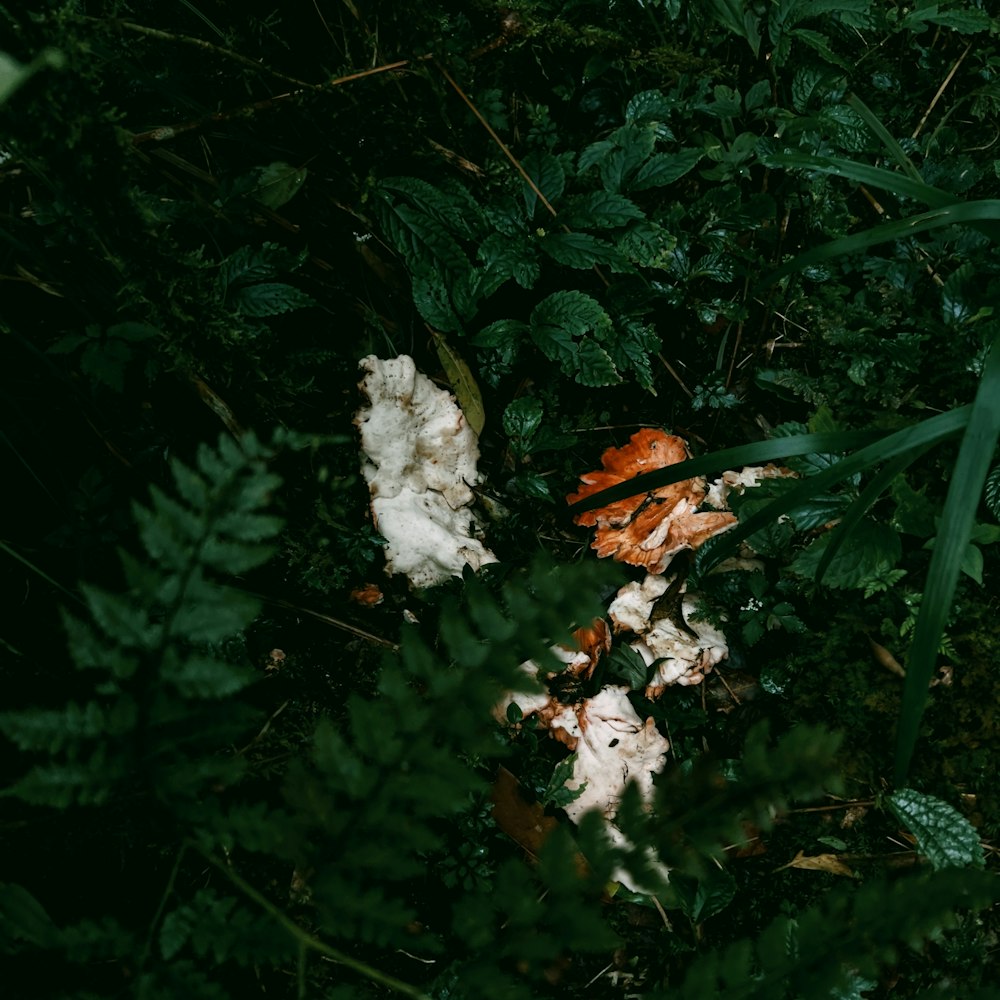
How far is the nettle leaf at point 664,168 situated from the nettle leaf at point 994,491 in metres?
1.14

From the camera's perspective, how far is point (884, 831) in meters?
1.81

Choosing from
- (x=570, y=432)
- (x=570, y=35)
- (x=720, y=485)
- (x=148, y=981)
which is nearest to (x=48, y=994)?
(x=148, y=981)

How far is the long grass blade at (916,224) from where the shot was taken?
63.5 inches

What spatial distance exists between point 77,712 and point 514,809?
1.22 m

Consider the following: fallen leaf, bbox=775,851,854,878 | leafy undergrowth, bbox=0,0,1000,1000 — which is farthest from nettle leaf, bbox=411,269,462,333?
fallen leaf, bbox=775,851,854,878

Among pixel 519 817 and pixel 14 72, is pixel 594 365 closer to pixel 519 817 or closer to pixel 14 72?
pixel 519 817

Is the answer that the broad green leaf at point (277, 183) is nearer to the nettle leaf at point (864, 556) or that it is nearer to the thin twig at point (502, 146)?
the thin twig at point (502, 146)

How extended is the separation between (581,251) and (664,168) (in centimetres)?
37

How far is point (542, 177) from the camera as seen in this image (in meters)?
2.02

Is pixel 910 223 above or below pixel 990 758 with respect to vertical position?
above

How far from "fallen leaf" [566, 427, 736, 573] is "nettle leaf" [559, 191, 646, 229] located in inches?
23.4

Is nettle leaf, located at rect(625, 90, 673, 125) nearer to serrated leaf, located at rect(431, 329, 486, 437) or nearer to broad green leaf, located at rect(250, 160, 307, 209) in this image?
serrated leaf, located at rect(431, 329, 486, 437)

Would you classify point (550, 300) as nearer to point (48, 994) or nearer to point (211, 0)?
point (211, 0)

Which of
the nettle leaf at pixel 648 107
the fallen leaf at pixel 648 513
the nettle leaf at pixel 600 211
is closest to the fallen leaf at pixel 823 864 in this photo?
the fallen leaf at pixel 648 513
